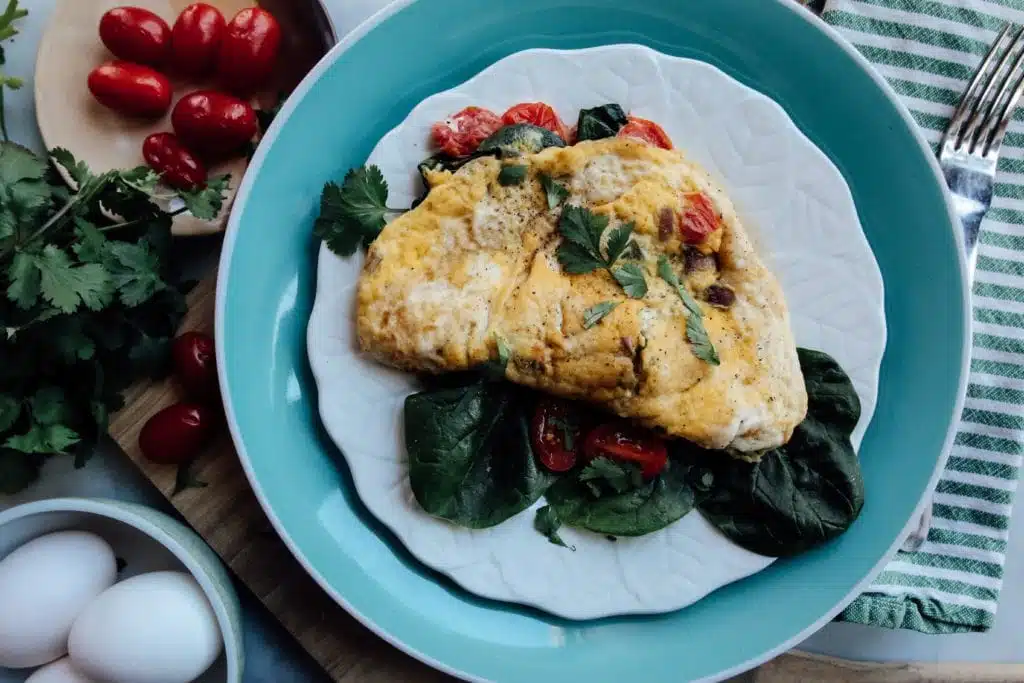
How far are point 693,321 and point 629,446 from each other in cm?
47

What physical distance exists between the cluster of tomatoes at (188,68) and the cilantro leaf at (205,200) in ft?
0.81

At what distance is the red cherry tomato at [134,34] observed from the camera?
3.17 m

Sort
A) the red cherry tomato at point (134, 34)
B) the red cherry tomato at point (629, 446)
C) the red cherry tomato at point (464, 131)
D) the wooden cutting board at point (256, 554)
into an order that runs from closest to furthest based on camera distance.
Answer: the red cherry tomato at point (629, 446)
the red cherry tomato at point (464, 131)
the wooden cutting board at point (256, 554)
the red cherry tomato at point (134, 34)

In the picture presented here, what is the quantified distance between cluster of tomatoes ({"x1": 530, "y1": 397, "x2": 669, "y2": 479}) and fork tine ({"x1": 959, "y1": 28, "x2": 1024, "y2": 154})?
1.66m

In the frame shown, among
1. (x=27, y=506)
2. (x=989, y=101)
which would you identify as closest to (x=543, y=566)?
(x=27, y=506)

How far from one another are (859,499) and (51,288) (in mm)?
2657

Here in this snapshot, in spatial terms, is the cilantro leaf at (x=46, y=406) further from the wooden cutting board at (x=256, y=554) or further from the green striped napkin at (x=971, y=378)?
the green striped napkin at (x=971, y=378)

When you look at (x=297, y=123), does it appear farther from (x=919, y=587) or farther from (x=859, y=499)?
(x=919, y=587)

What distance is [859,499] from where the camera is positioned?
2918 mm

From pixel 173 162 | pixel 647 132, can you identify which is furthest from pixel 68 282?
pixel 647 132

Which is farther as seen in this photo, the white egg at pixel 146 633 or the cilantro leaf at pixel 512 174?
the cilantro leaf at pixel 512 174

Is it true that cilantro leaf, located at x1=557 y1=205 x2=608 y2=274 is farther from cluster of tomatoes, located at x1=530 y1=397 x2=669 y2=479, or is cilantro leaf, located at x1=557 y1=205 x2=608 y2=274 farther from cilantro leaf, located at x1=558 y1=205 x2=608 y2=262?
cluster of tomatoes, located at x1=530 y1=397 x2=669 y2=479

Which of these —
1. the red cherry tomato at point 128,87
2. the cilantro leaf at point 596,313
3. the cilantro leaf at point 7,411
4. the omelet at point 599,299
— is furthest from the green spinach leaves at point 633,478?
the red cherry tomato at point 128,87

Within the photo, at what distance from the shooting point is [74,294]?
273 cm
